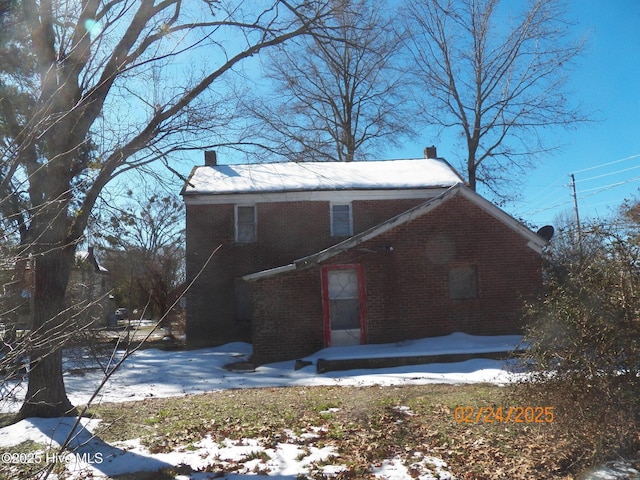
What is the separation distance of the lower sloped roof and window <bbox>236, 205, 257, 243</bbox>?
14.1 ft

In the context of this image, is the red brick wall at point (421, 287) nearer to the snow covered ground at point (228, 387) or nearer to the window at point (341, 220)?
the snow covered ground at point (228, 387)

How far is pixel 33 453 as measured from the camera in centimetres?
563

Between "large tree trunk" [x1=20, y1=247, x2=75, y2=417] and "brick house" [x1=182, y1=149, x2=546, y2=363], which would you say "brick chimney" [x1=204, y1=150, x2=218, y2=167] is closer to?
"brick house" [x1=182, y1=149, x2=546, y2=363]

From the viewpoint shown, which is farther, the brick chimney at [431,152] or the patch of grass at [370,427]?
the brick chimney at [431,152]

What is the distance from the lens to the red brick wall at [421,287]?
13.4m

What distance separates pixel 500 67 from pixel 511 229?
14.8 m

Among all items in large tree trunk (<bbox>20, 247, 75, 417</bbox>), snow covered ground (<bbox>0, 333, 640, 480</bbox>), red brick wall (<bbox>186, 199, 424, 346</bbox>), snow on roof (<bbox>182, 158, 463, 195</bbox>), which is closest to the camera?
snow covered ground (<bbox>0, 333, 640, 480</bbox>)

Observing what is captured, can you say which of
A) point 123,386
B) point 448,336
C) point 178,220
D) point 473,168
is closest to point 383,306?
point 448,336

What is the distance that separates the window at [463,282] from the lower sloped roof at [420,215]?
1701 mm

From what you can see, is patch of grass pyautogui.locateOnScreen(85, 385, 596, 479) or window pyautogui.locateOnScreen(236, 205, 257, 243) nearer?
patch of grass pyautogui.locateOnScreen(85, 385, 596, 479)

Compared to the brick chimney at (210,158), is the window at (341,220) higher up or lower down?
lower down

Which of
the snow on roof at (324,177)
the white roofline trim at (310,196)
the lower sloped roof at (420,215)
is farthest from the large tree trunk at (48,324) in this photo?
the white roofline trim at (310,196)
